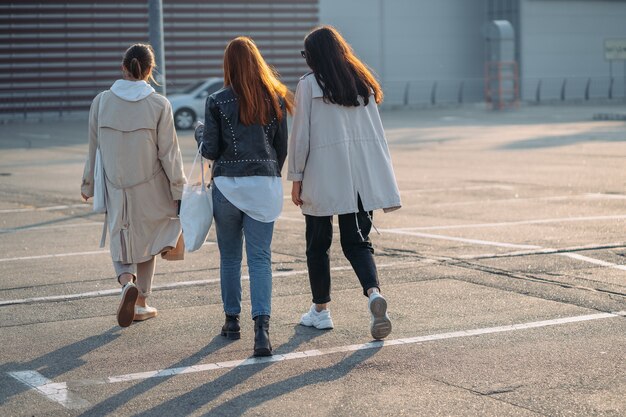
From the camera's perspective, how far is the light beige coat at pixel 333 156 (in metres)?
6.46

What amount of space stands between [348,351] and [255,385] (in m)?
0.82

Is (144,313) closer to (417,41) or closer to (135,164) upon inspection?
(135,164)

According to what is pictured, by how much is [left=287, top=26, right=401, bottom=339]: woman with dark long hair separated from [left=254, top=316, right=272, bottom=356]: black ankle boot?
1.99ft

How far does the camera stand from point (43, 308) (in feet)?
25.0

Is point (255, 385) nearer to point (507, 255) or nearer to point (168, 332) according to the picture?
point (168, 332)

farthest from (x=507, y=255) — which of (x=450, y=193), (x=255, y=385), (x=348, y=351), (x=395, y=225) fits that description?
(x=450, y=193)

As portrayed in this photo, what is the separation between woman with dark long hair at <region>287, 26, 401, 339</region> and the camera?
639cm

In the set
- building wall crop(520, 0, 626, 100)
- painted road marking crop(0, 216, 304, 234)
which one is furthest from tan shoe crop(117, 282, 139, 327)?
building wall crop(520, 0, 626, 100)

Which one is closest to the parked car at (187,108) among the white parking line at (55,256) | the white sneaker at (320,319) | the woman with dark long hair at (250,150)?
the white parking line at (55,256)

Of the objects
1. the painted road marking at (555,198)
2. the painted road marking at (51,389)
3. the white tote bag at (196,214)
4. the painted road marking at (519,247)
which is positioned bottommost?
the painted road marking at (555,198)

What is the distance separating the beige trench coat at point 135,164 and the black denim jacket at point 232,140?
0.78 metres

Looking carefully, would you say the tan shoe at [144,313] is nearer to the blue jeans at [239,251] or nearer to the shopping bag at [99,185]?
the shopping bag at [99,185]

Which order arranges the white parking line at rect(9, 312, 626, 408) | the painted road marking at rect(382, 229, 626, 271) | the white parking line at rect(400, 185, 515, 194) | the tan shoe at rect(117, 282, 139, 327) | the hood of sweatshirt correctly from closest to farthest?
the white parking line at rect(9, 312, 626, 408)
the tan shoe at rect(117, 282, 139, 327)
the hood of sweatshirt
the painted road marking at rect(382, 229, 626, 271)
the white parking line at rect(400, 185, 515, 194)

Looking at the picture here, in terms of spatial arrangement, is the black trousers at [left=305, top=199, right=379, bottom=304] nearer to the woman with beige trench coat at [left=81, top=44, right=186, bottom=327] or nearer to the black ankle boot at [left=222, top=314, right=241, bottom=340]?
the black ankle boot at [left=222, top=314, right=241, bottom=340]
